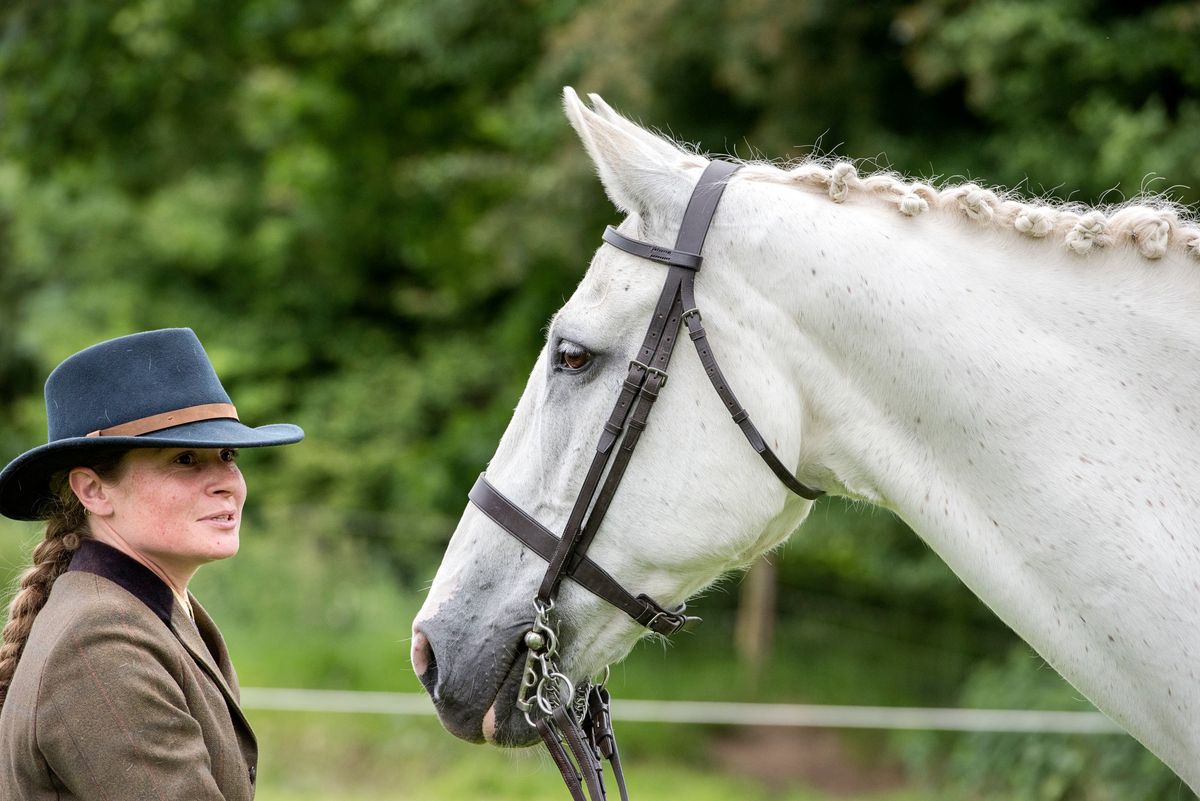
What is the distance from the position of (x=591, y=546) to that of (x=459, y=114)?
466 inches

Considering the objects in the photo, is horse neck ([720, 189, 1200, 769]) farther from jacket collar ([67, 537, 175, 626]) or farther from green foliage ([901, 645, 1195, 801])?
green foliage ([901, 645, 1195, 801])

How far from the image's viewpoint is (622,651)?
2330 millimetres

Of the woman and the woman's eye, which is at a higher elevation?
the woman's eye

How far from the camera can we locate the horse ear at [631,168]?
225 centimetres

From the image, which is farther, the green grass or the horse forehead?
the green grass

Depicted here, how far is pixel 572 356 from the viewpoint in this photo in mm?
2234

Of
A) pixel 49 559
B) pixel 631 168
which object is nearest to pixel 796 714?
pixel 631 168

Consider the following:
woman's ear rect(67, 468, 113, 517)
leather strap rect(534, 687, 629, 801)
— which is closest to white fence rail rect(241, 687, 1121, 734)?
leather strap rect(534, 687, 629, 801)

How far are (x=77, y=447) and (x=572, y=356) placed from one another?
96 cm

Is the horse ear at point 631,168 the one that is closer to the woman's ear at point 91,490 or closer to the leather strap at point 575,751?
the leather strap at point 575,751

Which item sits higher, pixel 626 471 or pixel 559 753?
pixel 626 471

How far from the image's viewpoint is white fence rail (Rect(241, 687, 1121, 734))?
7.40 metres

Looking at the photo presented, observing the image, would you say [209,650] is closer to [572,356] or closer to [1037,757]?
[572,356]

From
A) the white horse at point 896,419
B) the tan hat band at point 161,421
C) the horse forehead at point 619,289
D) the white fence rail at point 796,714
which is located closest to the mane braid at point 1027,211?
the white horse at point 896,419
